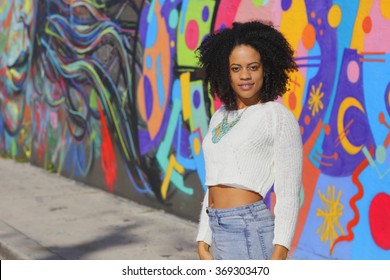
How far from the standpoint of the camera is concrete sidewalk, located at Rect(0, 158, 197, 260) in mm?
6246

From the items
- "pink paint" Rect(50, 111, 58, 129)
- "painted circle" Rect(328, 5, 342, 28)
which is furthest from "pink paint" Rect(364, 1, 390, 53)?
"pink paint" Rect(50, 111, 58, 129)

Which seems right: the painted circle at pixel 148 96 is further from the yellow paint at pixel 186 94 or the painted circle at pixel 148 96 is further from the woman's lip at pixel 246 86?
the woman's lip at pixel 246 86

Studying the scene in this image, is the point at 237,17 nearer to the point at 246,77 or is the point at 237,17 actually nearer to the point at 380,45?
the point at 380,45

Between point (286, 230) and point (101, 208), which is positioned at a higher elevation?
point (286, 230)

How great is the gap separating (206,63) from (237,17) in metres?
3.28

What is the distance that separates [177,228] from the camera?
714cm

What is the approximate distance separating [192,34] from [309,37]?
1.88m

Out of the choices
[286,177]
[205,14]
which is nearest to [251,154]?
[286,177]

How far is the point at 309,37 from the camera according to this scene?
5570 millimetres

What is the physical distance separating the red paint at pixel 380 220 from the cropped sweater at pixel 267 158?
7.15 ft

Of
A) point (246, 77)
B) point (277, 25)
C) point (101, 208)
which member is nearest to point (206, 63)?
point (246, 77)

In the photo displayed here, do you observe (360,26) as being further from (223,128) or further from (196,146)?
(196,146)

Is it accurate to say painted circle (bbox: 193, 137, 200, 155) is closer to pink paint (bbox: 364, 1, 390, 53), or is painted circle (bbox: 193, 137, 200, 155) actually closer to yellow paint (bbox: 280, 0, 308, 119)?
yellow paint (bbox: 280, 0, 308, 119)

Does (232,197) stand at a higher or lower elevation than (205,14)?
lower
